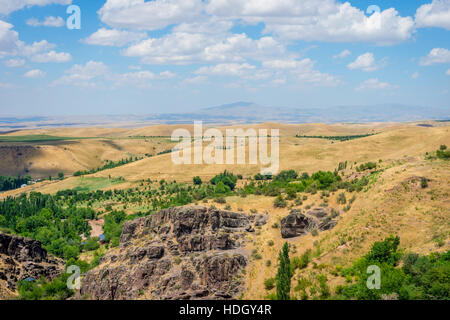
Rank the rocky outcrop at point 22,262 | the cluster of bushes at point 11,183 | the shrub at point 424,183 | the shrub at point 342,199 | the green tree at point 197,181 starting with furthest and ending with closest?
the cluster of bushes at point 11,183, the green tree at point 197,181, the rocky outcrop at point 22,262, the shrub at point 342,199, the shrub at point 424,183

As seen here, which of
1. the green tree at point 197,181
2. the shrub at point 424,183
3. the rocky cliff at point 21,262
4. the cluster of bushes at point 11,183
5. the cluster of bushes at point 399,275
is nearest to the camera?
the cluster of bushes at point 399,275

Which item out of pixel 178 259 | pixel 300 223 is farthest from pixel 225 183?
pixel 178 259

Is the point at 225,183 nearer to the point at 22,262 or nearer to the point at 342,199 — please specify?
the point at 342,199

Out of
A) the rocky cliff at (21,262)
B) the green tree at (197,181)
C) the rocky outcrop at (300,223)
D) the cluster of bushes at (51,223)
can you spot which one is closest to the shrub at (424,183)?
the rocky outcrop at (300,223)

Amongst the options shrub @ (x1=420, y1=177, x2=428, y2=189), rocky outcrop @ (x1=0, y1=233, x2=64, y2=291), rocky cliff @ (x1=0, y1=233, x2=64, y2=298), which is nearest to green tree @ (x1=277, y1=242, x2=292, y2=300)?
shrub @ (x1=420, y1=177, x2=428, y2=189)

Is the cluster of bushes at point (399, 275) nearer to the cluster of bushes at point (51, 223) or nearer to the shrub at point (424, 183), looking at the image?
the shrub at point (424, 183)

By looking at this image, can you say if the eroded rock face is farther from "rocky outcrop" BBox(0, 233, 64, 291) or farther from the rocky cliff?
"rocky outcrop" BBox(0, 233, 64, 291)
